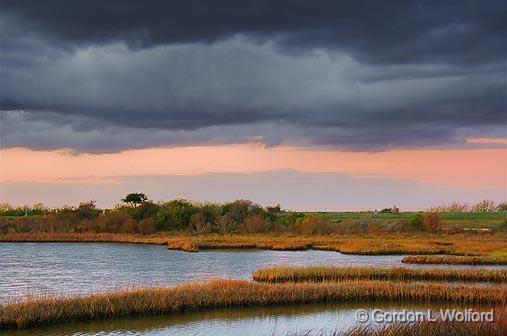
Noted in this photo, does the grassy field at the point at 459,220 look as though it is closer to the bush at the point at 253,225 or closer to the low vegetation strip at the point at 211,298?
the bush at the point at 253,225

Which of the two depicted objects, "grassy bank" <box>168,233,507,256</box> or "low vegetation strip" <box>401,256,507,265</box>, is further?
"grassy bank" <box>168,233,507,256</box>

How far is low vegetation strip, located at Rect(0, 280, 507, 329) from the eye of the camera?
82.1 feet

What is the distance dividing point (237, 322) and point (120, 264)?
24.7 meters

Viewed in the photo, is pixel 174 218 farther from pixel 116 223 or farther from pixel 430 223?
pixel 430 223

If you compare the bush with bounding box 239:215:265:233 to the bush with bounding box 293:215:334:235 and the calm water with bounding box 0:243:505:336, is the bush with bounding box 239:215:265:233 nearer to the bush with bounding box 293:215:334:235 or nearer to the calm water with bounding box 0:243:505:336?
the bush with bounding box 293:215:334:235

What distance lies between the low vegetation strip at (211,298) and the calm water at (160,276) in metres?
0.66

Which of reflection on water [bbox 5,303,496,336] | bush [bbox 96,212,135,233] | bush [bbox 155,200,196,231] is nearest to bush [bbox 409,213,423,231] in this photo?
bush [bbox 155,200,196,231]

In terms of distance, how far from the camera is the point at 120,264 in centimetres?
4938

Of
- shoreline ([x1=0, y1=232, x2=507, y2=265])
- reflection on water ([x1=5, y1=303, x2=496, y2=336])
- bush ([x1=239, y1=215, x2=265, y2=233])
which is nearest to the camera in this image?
reflection on water ([x1=5, y1=303, x2=496, y2=336])

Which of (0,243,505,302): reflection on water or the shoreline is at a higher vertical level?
the shoreline

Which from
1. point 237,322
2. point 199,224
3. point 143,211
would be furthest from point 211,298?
point 143,211

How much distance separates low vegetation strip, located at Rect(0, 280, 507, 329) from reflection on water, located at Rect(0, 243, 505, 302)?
6.45 meters

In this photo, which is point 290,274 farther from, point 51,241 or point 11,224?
point 11,224

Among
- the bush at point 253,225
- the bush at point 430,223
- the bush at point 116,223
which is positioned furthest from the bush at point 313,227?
the bush at point 116,223
